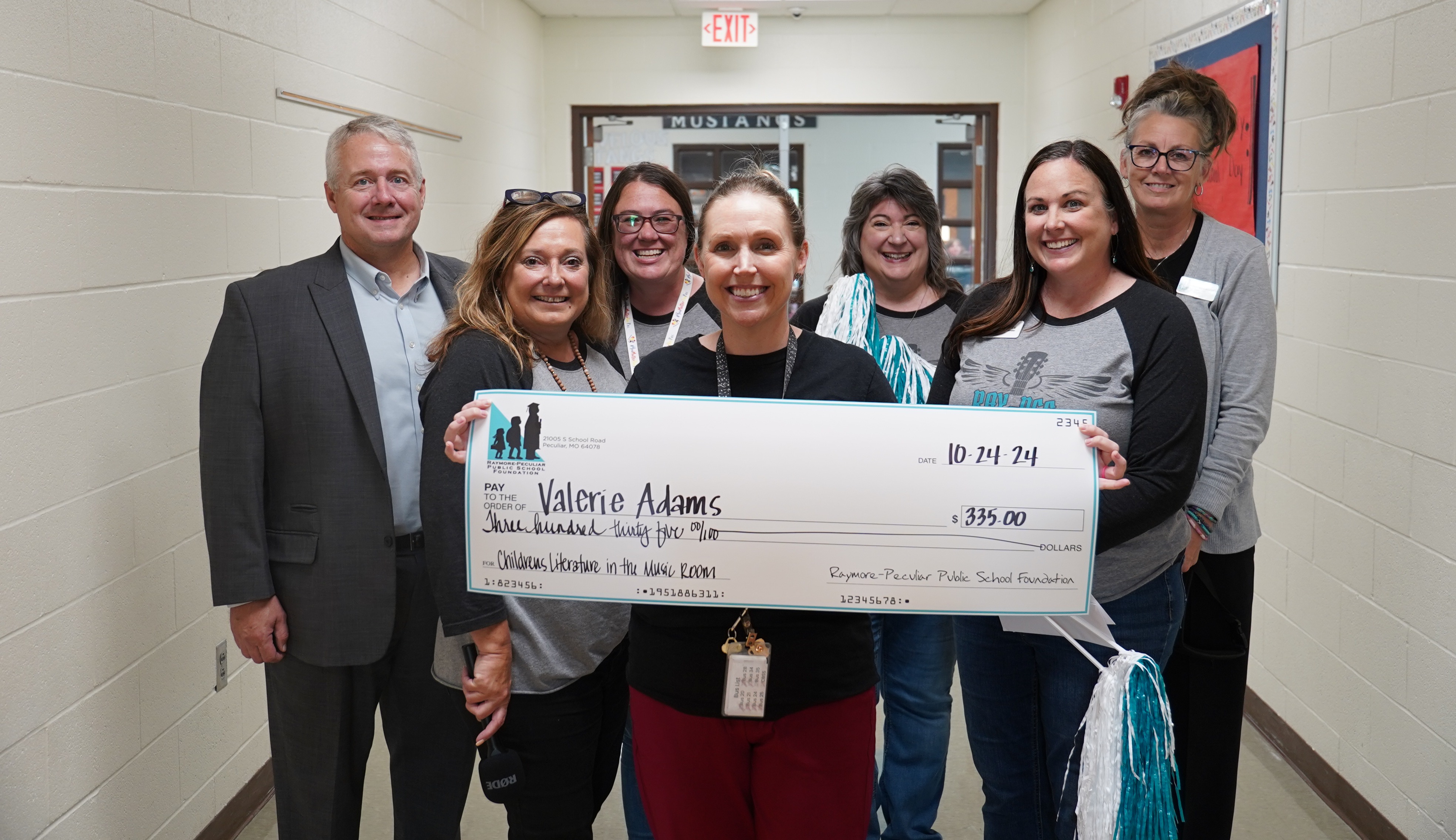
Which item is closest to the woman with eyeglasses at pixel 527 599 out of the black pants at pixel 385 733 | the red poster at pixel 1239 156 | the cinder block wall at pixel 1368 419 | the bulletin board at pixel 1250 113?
the black pants at pixel 385 733

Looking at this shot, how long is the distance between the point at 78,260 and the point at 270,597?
0.81 m

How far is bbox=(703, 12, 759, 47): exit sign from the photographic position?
21.4 ft

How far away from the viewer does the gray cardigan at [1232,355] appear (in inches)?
77.6

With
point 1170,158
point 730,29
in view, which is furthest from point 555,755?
point 730,29

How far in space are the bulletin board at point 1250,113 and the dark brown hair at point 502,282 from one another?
2204 millimetres

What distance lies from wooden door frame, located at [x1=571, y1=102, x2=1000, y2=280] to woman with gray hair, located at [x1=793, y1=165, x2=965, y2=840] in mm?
4341

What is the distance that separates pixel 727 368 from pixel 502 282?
0.50 metres

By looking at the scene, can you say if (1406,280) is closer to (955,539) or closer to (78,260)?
(955,539)

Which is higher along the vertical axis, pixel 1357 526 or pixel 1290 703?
pixel 1357 526

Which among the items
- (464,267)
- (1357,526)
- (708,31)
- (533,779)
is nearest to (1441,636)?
(1357,526)

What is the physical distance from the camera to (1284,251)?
3318 millimetres

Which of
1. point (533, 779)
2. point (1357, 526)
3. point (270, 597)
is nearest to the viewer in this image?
point (533, 779)

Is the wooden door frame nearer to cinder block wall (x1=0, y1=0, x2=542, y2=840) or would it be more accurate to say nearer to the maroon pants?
cinder block wall (x1=0, y1=0, x2=542, y2=840)

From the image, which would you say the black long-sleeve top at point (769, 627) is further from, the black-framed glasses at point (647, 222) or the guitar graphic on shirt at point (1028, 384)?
the black-framed glasses at point (647, 222)
